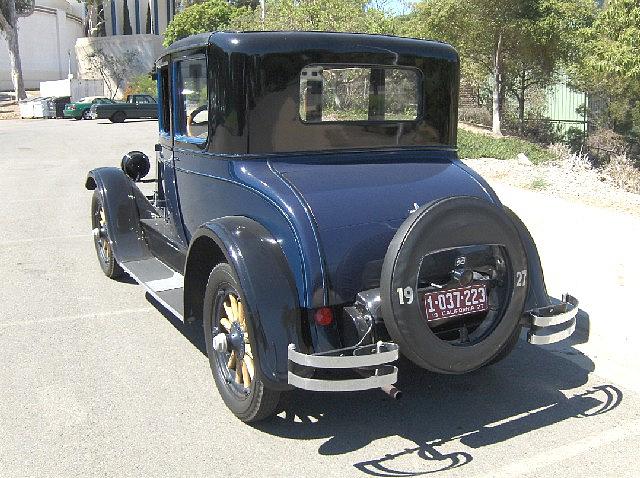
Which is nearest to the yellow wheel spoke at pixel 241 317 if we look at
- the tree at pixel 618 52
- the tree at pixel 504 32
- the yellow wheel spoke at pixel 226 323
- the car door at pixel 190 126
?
the yellow wheel spoke at pixel 226 323

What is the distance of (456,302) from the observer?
3695mm

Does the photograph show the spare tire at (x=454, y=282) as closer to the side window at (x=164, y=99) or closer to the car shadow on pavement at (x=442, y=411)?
the car shadow on pavement at (x=442, y=411)

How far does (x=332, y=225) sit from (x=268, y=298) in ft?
1.72

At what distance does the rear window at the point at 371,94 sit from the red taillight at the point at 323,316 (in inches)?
55.3

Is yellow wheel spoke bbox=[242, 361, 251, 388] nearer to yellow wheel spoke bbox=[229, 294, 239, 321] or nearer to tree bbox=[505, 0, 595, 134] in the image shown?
yellow wheel spoke bbox=[229, 294, 239, 321]

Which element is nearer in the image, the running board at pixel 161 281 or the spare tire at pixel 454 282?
the spare tire at pixel 454 282

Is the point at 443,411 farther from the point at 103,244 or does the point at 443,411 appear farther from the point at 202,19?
the point at 202,19

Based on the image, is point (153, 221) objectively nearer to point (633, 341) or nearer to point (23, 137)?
point (633, 341)

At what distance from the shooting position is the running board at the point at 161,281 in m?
4.67

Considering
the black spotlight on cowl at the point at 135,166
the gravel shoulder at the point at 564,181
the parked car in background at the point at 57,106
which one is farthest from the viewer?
the parked car in background at the point at 57,106

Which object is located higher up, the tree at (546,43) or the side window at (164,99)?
the tree at (546,43)

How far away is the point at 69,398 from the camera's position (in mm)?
4281

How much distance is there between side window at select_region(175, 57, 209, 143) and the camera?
4632mm

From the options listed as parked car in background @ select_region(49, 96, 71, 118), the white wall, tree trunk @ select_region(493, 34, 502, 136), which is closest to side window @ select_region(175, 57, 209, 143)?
tree trunk @ select_region(493, 34, 502, 136)
